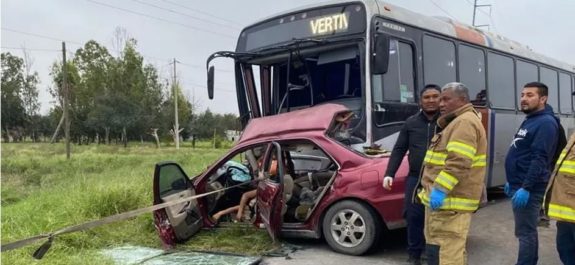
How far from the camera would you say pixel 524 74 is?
1049 cm

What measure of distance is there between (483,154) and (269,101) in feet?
16.4

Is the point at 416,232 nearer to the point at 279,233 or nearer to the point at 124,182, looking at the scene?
the point at 279,233

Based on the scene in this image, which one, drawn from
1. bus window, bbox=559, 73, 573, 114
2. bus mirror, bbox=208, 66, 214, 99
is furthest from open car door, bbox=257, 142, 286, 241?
bus window, bbox=559, 73, 573, 114

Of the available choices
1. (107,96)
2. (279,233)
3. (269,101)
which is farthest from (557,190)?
(107,96)

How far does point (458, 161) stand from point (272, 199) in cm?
228

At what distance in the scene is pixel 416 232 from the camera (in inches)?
193

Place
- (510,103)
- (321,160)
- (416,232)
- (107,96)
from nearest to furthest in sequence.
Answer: (416,232) < (321,160) < (510,103) < (107,96)

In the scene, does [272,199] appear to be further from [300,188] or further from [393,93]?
[393,93]

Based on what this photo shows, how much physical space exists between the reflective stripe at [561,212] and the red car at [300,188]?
1.61 m

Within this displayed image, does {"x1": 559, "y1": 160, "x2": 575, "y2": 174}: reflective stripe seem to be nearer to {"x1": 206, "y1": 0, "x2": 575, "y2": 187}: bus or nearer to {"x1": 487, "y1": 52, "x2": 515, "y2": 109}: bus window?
{"x1": 206, "y1": 0, "x2": 575, "y2": 187}: bus

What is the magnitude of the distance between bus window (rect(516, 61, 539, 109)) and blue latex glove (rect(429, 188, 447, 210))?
7246 millimetres

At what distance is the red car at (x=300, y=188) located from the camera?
5332 mm

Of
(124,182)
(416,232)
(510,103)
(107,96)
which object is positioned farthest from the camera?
(107,96)

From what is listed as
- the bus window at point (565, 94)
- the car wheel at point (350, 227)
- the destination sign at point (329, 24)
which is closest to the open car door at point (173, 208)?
the car wheel at point (350, 227)
